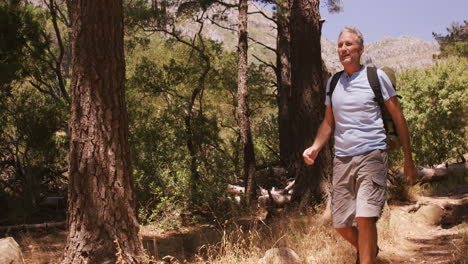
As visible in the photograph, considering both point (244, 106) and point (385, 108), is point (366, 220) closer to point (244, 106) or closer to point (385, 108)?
point (385, 108)

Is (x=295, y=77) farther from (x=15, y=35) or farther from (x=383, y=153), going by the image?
(x=15, y=35)

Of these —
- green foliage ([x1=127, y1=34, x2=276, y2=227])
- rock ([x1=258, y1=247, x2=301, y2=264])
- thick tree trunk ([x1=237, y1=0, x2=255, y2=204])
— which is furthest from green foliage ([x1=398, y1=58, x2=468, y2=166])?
rock ([x1=258, y1=247, x2=301, y2=264])

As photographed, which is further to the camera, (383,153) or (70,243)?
(70,243)

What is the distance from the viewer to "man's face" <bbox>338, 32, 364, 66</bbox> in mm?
3551

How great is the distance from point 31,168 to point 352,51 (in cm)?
1029

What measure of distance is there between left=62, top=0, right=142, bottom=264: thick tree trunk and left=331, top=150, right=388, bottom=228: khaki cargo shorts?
2122 millimetres

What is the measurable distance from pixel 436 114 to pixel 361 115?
50.4 feet

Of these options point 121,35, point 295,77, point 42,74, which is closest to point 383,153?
point 121,35

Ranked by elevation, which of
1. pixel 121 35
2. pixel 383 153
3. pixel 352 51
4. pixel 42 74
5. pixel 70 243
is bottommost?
pixel 70 243

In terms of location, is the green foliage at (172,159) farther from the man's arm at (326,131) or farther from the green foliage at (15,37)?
the man's arm at (326,131)

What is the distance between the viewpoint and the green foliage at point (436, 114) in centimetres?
1714

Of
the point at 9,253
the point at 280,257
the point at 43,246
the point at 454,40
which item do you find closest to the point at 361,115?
the point at 280,257

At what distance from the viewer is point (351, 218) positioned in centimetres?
357

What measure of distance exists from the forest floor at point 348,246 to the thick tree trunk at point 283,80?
6.04 meters
